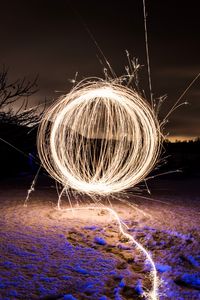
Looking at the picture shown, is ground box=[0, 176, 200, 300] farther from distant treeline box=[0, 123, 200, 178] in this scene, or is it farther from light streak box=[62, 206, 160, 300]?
distant treeline box=[0, 123, 200, 178]

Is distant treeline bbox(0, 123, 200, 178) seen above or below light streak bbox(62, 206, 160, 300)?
above

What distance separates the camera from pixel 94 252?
17.4 feet

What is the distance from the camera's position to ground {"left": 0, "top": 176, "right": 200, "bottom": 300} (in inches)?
163

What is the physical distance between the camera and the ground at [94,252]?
4137 mm

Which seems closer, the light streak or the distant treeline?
the light streak

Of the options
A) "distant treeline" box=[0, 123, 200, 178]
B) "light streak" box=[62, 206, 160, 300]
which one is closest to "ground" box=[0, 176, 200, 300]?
"light streak" box=[62, 206, 160, 300]

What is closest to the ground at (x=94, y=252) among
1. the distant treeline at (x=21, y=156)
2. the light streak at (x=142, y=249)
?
the light streak at (x=142, y=249)

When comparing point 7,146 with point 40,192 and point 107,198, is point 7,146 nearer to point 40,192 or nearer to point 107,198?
point 40,192

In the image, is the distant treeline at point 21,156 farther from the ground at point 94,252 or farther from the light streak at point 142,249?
the ground at point 94,252

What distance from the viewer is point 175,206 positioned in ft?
28.4


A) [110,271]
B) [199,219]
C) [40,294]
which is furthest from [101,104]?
[40,294]

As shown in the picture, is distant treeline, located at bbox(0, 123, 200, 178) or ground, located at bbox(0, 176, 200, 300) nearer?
ground, located at bbox(0, 176, 200, 300)

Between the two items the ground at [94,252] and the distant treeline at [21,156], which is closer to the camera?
the ground at [94,252]

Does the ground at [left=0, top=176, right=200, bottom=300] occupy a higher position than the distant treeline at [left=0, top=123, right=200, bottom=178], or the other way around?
the distant treeline at [left=0, top=123, right=200, bottom=178]
